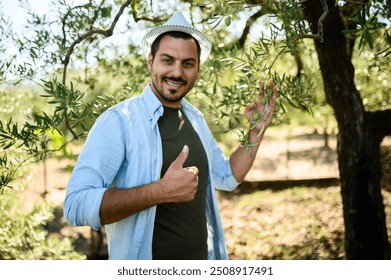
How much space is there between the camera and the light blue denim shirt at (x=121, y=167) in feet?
6.06

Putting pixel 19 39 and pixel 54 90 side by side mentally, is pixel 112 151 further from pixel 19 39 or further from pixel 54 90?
pixel 19 39

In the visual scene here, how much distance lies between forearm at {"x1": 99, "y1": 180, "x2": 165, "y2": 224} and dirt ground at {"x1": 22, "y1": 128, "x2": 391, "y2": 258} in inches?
139

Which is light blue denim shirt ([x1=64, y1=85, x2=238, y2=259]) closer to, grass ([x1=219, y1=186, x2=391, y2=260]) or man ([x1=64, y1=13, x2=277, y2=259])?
man ([x1=64, y1=13, x2=277, y2=259])

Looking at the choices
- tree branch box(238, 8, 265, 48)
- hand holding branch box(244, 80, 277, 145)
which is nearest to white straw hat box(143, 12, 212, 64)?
hand holding branch box(244, 80, 277, 145)

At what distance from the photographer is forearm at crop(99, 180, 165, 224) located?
6.07 feet

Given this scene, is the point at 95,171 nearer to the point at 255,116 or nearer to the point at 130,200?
the point at 130,200

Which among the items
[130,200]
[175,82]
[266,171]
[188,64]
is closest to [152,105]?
[175,82]

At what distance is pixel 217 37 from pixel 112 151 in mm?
2147

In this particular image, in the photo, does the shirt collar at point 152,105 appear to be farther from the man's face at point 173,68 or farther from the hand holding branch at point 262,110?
the hand holding branch at point 262,110

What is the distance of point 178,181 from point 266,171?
21.5ft

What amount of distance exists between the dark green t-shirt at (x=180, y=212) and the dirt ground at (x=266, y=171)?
10.4 feet

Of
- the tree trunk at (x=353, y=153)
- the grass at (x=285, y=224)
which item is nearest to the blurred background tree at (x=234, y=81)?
the tree trunk at (x=353, y=153)

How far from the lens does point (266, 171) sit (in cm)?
828
